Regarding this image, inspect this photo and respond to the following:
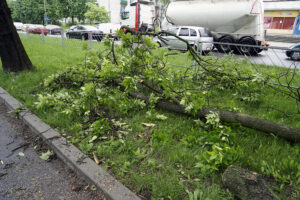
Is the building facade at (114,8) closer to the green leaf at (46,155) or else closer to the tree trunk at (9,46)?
the tree trunk at (9,46)

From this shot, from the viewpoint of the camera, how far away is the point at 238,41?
13930mm

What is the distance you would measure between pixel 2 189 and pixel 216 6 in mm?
15097

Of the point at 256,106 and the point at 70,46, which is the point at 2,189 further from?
the point at 70,46

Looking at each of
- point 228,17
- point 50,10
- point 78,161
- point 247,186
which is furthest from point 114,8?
point 247,186

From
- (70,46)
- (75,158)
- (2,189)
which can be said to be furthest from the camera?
(70,46)

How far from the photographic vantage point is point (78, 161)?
2.49m

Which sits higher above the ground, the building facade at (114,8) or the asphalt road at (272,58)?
the building facade at (114,8)

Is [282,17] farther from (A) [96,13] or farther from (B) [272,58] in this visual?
(A) [96,13]

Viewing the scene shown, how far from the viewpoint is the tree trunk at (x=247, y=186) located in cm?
187

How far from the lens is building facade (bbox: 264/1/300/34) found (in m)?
26.2

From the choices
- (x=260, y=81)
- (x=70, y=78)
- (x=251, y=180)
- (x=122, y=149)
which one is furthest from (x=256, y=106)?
(x=70, y=78)

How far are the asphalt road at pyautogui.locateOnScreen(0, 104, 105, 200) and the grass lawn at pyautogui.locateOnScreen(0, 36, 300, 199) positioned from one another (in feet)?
1.17

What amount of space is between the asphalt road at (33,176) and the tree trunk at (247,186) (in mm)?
1354

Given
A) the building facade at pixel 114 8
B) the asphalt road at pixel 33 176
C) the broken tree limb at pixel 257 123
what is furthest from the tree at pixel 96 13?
the broken tree limb at pixel 257 123
